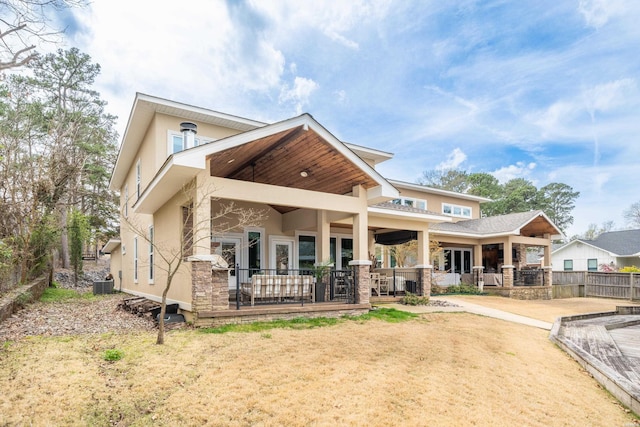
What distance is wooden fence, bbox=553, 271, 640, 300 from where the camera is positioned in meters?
20.4

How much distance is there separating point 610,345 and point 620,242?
1087 inches

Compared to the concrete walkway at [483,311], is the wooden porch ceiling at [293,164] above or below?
above

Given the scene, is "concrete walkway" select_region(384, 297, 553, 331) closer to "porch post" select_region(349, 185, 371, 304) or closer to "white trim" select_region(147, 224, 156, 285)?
"porch post" select_region(349, 185, 371, 304)

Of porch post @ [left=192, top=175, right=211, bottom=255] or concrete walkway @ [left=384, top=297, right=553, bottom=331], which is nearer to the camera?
porch post @ [left=192, top=175, right=211, bottom=255]

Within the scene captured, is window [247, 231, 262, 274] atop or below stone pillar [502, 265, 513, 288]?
atop

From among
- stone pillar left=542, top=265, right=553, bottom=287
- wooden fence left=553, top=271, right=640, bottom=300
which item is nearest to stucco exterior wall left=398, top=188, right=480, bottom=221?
stone pillar left=542, top=265, right=553, bottom=287

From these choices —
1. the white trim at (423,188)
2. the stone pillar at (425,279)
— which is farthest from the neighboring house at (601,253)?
the stone pillar at (425,279)

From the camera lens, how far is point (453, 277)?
21.7 meters

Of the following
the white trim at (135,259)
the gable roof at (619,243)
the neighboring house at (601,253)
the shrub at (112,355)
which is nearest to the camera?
the shrub at (112,355)

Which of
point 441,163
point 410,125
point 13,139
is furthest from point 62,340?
point 441,163

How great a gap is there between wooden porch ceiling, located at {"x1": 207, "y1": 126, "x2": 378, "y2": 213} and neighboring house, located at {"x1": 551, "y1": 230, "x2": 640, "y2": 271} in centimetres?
2945

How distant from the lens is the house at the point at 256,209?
8.62m

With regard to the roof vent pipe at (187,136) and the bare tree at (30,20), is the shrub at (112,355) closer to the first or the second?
the bare tree at (30,20)

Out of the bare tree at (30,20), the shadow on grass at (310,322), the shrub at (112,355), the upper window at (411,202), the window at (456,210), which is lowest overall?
the shadow on grass at (310,322)
